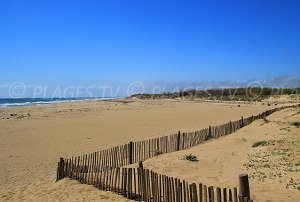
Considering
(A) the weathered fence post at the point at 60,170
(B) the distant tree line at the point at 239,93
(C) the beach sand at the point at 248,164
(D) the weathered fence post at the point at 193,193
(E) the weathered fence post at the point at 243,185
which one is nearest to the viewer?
(E) the weathered fence post at the point at 243,185

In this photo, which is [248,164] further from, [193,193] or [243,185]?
[243,185]

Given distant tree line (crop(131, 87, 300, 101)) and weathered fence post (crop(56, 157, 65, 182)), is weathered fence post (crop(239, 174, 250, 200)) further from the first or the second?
distant tree line (crop(131, 87, 300, 101))

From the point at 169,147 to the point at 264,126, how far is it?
8.87m

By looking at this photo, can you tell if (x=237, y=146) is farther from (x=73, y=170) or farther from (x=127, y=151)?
(x=73, y=170)

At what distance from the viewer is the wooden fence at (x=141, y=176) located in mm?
7265

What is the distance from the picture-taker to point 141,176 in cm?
891

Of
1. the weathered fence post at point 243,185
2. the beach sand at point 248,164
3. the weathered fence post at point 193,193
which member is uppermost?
the weathered fence post at point 243,185

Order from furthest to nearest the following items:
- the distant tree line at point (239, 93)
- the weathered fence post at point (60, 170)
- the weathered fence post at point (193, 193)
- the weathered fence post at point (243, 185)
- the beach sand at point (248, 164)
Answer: the distant tree line at point (239, 93) → the weathered fence post at point (60, 170) → the beach sand at point (248, 164) → the weathered fence post at point (193, 193) → the weathered fence post at point (243, 185)

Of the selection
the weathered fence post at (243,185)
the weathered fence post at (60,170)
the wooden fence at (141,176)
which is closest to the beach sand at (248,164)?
the wooden fence at (141,176)

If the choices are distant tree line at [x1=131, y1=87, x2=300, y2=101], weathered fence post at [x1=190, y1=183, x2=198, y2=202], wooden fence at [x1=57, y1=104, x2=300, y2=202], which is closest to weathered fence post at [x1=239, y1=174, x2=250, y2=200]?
wooden fence at [x1=57, y1=104, x2=300, y2=202]

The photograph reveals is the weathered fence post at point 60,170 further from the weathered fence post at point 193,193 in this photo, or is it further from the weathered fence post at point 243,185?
the weathered fence post at point 243,185

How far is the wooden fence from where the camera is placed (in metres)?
7.26

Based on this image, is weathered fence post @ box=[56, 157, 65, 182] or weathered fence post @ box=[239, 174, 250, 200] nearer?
weathered fence post @ box=[239, 174, 250, 200]

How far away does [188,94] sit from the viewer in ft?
347
